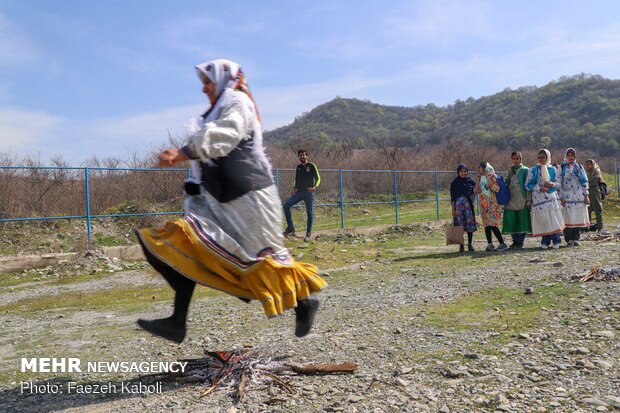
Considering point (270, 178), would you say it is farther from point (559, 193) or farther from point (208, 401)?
point (559, 193)

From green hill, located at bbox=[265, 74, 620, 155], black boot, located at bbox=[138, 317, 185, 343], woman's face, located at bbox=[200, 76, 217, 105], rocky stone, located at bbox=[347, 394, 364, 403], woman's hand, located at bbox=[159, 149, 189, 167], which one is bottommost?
rocky stone, located at bbox=[347, 394, 364, 403]

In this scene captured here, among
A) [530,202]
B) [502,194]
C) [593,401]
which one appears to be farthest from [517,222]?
[593,401]

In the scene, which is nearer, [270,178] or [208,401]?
[208,401]

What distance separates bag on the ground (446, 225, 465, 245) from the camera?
1042 centimetres

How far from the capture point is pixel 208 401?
122 inches

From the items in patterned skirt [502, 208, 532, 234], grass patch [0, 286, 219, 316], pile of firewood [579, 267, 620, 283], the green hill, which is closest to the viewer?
pile of firewood [579, 267, 620, 283]

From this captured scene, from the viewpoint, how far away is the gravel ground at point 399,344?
3059 mm

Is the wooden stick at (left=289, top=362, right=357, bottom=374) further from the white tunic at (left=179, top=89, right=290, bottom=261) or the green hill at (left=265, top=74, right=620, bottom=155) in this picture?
the green hill at (left=265, top=74, right=620, bottom=155)

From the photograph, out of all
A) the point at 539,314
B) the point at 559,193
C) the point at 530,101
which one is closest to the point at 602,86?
the point at 530,101

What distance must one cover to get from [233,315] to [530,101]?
3489 inches

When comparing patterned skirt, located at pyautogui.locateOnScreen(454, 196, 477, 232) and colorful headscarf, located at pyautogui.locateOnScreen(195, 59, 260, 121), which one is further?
patterned skirt, located at pyautogui.locateOnScreen(454, 196, 477, 232)

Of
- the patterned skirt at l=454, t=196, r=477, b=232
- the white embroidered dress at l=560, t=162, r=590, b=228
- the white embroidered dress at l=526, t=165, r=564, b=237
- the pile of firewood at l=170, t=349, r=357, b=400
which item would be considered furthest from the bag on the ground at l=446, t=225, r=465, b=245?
the pile of firewood at l=170, t=349, r=357, b=400

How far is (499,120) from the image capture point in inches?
3246

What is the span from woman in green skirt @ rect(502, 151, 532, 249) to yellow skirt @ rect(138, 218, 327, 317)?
808 centimetres
